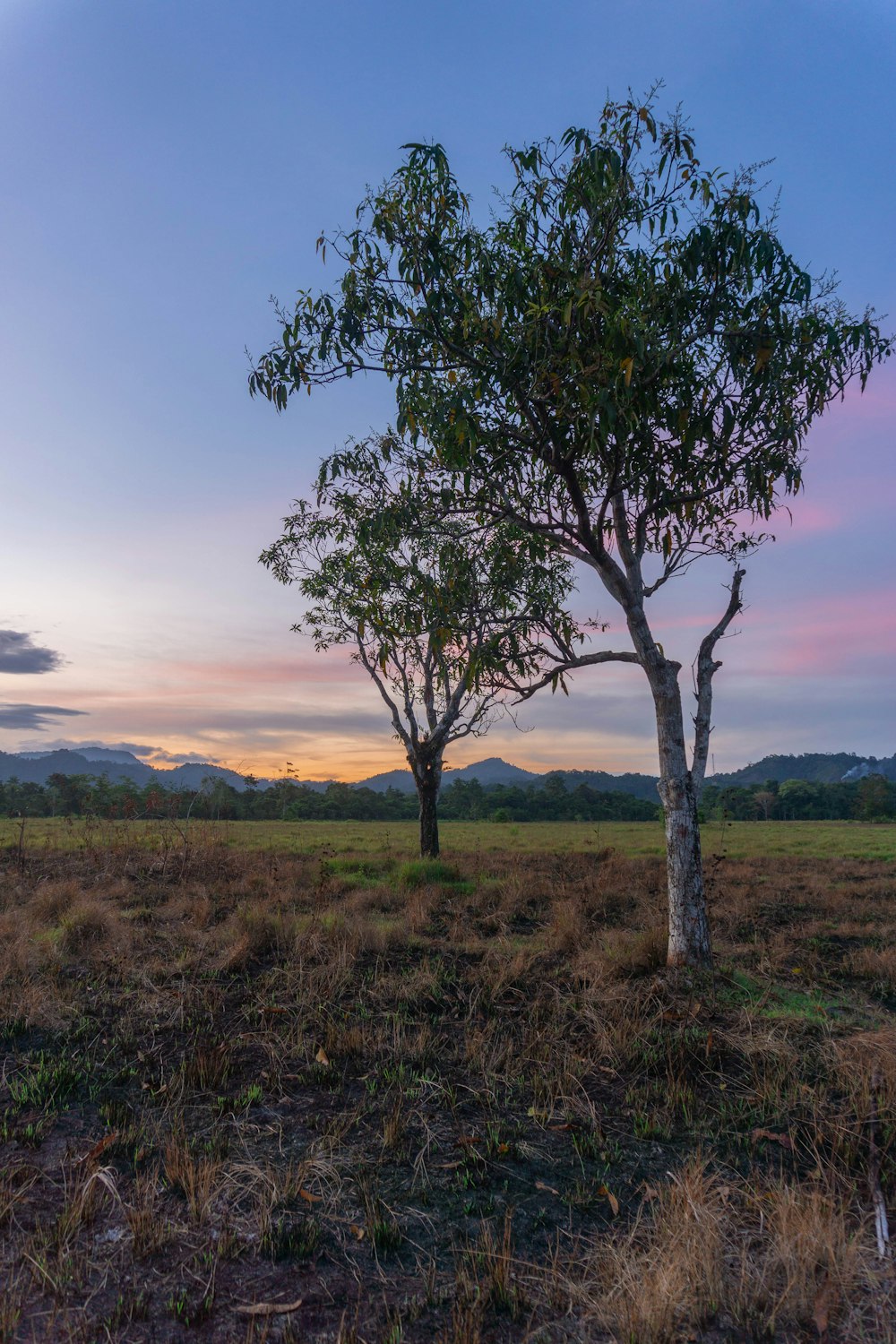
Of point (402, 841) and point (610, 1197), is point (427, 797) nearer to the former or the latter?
point (402, 841)

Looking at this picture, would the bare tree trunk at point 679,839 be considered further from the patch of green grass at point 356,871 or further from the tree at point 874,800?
the tree at point 874,800

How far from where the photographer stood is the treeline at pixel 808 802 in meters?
81.1

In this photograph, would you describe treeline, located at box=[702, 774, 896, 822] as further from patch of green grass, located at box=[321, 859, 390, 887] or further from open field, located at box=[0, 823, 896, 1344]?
open field, located at box=[0, 823, 896, 1344]

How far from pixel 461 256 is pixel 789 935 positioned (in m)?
11.3

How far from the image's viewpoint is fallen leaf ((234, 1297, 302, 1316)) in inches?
129

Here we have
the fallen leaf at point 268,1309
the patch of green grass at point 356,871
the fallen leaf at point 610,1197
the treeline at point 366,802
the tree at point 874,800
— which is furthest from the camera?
the tree at point 874,800

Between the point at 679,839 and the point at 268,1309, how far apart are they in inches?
257

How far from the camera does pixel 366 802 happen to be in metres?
65.5

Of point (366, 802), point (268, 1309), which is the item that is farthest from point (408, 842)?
point (366, 802)

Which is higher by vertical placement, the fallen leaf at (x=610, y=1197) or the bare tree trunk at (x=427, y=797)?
the bare tree trunk at (x=427, y=797)

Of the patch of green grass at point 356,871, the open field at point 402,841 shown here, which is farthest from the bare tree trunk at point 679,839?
the open field at point 402,841

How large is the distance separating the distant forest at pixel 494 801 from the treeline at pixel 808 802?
12cm

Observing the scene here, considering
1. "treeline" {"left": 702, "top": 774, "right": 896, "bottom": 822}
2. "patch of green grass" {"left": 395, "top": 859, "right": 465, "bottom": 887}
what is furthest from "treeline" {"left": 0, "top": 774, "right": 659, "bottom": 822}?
"patch of green grass" {"left": 395, "top": 859, "right": 465, "bottom": 887}

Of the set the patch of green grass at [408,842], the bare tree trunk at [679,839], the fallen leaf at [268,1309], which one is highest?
the bare tree trunk at [679,839]
